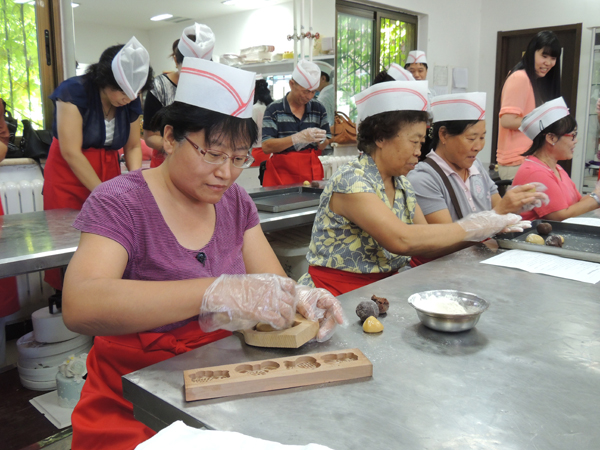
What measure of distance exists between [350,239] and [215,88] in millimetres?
902

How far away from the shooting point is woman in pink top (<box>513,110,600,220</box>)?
106 inches

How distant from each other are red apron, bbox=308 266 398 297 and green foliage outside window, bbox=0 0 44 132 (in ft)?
9.14

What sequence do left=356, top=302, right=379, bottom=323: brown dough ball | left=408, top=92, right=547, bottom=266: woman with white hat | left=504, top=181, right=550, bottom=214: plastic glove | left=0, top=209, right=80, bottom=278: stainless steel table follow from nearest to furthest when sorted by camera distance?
1. left=356, top=302, right=379, bottom=323: brown dough ball
2. left=0, top=209, right=80, bottom=278: stainless steel table
3. left=504, top=181, right=550, bottom=214: plastic glove
4. left=408, top=92, right=547, bottom=266: woman with white hat

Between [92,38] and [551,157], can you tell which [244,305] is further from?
[92,38]

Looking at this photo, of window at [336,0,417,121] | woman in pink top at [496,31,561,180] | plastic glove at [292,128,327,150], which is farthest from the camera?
window at [336,0,417,121]

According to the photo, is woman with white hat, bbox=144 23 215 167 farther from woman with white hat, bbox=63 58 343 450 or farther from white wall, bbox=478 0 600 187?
white wall, bbox=478 0 600 187

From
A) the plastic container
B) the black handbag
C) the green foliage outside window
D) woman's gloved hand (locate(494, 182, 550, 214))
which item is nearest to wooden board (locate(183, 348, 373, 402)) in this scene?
woman's gloved hand (locate(494, 182, 550, 214))

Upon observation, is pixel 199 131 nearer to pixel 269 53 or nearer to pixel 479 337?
pixel 479 337

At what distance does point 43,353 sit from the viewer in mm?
2576

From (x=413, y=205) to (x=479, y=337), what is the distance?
1.02m

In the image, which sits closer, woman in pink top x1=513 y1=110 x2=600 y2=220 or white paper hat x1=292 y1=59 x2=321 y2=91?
woman in pink top x1=513 y1=110 x2=600 y2=220

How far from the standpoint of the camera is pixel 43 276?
3342 millimetres

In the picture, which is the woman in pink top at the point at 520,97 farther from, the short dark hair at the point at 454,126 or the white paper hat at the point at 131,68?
the white paper hat at the point at 131,68

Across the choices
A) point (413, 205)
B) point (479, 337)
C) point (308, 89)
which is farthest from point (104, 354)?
point (308, 89)
